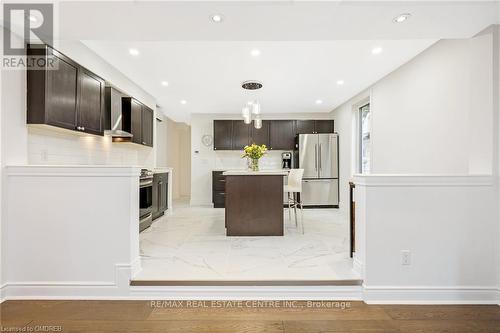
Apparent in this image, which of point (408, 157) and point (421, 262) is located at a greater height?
point (408, 157)

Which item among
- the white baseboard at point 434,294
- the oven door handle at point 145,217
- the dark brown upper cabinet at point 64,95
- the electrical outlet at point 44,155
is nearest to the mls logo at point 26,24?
the dark brown upper cabinet at point 64,95

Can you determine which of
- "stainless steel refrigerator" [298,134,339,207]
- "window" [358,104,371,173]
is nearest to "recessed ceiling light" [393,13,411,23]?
"window" [358,104,371,173]

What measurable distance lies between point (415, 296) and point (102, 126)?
148 inches

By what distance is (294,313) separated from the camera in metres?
2.01

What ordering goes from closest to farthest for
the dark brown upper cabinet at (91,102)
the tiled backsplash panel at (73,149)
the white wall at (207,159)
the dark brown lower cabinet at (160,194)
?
the tiled backsplash panel at (73,149) → the dark brown upper cabinet at (91,102) → the dark brown lower cabinet at (160,194) → the white wall at (207,159)

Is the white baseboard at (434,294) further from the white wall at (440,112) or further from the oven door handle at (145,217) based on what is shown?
the oven door handle at (145,217)

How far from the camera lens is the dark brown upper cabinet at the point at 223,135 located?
668 centimetres

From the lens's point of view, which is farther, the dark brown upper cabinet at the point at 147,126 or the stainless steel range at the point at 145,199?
the dark brown upper cabinet at the point at 147,126

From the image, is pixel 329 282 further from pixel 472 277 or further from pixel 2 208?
pixel 2 208

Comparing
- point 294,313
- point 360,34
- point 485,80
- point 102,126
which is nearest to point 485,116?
point 485,80

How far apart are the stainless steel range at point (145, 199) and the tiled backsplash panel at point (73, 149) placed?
1.88 ft

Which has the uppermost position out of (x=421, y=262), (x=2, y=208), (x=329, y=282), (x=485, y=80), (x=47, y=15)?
(x=47, y=15)

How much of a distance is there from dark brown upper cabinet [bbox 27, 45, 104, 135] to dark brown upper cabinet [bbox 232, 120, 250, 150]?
3.64 metres

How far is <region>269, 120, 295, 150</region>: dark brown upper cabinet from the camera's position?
22.0 feet
